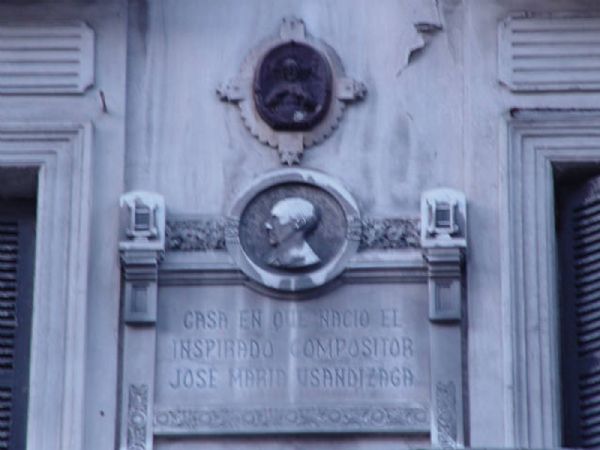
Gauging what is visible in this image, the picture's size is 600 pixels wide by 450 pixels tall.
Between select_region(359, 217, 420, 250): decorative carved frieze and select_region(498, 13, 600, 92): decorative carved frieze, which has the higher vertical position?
select_region(498, 13, 600, 92): decorative carved frieze

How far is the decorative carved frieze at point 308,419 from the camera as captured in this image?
77.7 ft

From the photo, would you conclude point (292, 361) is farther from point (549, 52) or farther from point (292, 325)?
point (549, 52)

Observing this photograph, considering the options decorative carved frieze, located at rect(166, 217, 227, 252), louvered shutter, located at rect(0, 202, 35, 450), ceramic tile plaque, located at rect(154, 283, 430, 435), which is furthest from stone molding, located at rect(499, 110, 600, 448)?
louvered shutter, located at rect(0, 202, 35, 450)

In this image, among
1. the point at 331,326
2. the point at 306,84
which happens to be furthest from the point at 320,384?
the point at 306,84

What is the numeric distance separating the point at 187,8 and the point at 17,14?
4.22 feet

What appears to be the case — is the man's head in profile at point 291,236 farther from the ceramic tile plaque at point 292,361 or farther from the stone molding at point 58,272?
the stone molding at point 58,272

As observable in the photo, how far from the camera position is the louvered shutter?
24.2m

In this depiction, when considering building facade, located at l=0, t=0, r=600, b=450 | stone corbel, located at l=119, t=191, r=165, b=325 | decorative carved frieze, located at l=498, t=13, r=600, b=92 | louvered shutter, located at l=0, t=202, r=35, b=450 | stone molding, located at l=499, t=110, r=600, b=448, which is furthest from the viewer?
decorative carved frieze, located at l=498, t=13, r=600, b=92

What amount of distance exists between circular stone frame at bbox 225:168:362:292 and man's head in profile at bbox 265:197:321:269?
0.06m

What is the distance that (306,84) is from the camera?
24.7 m

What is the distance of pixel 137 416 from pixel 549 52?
4146 millimetres

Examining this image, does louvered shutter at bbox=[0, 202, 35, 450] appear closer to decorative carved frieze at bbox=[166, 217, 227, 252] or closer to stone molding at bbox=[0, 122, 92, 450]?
stone molding at bbox=[0, 122, 92, 450]

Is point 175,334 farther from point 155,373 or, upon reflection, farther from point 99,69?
point 99,69

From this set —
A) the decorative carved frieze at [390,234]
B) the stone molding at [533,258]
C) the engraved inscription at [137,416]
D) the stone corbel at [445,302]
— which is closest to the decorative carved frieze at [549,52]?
the stone molding at [533,258]
